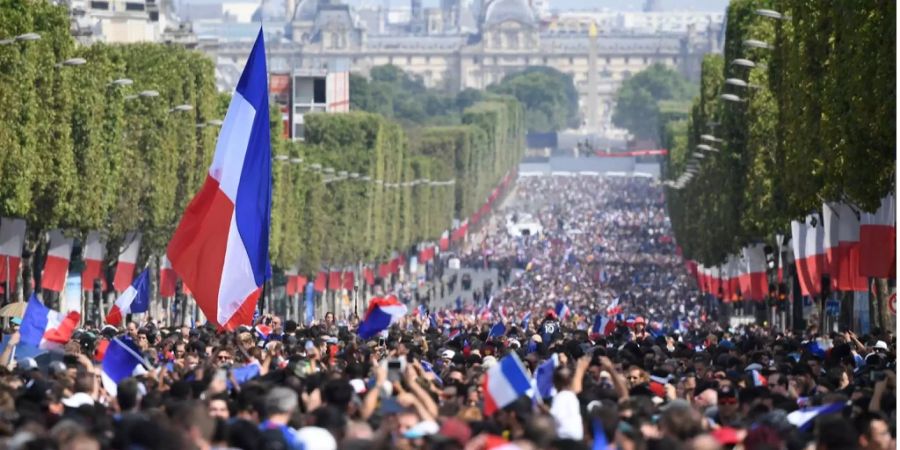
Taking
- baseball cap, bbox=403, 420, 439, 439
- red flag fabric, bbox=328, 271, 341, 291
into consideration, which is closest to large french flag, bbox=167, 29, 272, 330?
baseball cap, bbox=403, 420, 439, 439

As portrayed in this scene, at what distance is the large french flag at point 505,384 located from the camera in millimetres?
21875

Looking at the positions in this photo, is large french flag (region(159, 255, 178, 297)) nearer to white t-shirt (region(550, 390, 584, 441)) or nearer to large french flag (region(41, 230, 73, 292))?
large french flag (region(41, 230, 73, 292))

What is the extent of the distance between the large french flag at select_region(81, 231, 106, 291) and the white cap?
157ft

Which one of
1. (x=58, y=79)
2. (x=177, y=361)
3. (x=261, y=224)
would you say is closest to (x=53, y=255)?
(x=58, y=79)

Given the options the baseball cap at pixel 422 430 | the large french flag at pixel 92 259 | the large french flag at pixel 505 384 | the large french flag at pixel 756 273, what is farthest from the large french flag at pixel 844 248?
the baseball cap at pixel 422 430

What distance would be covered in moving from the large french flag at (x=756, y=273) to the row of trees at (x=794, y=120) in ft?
2.03

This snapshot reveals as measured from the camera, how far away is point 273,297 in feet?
313

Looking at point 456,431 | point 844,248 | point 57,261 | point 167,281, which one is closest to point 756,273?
point 167,281

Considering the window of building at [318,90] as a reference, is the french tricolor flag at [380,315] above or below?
above

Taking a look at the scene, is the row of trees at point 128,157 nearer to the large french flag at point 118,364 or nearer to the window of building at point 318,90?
the large french flag at point 118,364

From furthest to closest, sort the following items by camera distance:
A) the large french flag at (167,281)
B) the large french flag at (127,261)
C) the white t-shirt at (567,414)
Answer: the large french flag at (167,281)
the large french flag at (127,261)
the white t-shirt at (567,414)

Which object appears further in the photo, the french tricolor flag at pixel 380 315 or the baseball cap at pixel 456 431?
the french tricolor flag at pixel 380 315

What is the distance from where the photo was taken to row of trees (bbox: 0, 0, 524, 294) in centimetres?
5553

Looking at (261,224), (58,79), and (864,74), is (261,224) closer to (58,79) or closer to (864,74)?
(864,74)
